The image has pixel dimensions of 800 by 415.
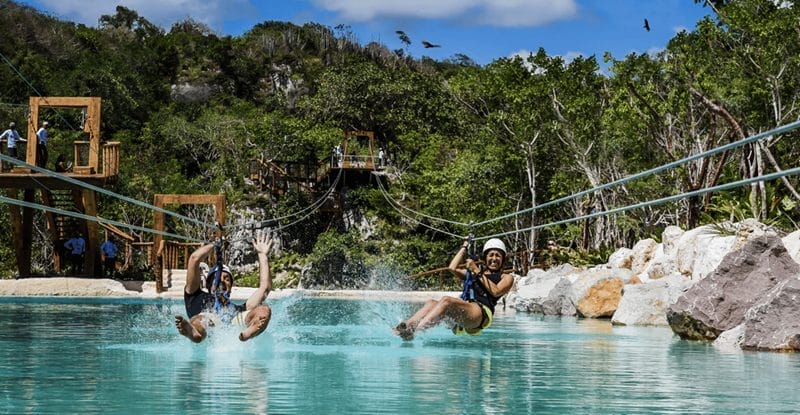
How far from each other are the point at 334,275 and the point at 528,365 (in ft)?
89.9

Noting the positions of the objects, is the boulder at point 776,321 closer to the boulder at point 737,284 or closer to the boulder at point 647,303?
the boulder at point 737,284

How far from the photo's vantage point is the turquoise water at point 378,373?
7.15m

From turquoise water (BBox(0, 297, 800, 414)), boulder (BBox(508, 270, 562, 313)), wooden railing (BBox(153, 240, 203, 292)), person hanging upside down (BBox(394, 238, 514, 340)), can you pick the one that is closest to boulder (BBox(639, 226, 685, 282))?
boulder (BBox(508, 270, 562, 313))

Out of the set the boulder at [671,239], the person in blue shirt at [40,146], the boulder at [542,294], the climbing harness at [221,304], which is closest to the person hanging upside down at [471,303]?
the climbing harness at [221,304]

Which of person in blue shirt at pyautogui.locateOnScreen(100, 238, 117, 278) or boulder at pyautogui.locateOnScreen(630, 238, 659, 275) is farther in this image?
person in blue shirt at pyautogui.locateOnScreen(100, 238, 117, 278)

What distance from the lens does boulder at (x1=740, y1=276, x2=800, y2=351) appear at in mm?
11766

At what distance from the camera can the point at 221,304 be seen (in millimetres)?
10789

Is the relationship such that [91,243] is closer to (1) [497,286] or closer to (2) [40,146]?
(2) [40,146]

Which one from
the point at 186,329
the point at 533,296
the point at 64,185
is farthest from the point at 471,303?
the point at 64,185

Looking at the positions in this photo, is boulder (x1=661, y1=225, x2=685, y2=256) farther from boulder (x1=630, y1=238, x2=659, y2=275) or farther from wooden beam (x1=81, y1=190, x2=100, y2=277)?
wooden beam (x1=81, y1=190, x2=100, y2=277)

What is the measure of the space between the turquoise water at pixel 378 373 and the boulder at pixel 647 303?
1526mm

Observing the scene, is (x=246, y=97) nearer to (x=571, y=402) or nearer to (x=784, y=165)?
(x=784, y=165)

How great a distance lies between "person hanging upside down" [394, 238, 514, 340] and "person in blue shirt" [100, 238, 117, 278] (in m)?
21.3

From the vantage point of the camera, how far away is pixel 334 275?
123 ft
